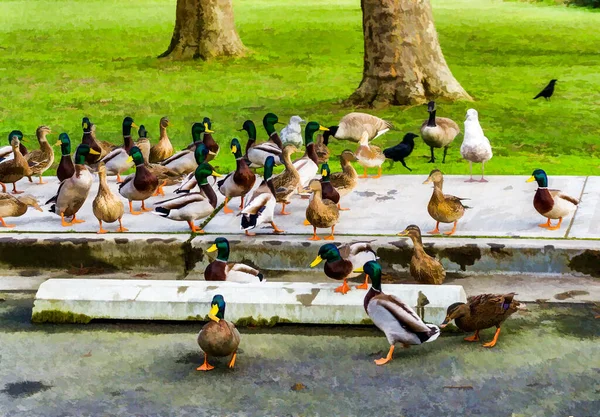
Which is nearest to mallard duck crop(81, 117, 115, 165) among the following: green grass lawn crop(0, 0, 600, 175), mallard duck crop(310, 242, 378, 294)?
green grass lawn crop(0, 0, 600, 175)

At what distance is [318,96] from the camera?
19.2 metres

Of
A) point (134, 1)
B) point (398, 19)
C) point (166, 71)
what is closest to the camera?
point (398, 19)

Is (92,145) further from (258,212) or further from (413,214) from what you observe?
(413,214)

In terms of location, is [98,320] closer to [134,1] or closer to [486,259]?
[486,259]

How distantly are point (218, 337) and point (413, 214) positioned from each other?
344 cm

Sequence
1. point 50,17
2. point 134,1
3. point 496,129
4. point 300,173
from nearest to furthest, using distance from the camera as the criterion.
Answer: point 300,173 → point 496,129 → point 50,17 → point 134,1

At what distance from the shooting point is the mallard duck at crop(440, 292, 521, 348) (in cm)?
723

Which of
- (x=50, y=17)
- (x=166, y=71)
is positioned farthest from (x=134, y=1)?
(x=166, y=71)

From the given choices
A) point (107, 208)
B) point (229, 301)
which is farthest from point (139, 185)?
point (229, 301)

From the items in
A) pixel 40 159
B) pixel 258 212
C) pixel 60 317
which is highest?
pixel 258 212

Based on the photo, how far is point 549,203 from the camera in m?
9.16

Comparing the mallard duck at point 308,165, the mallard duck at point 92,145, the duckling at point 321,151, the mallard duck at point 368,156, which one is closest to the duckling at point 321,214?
the mallard duck at point 308,165

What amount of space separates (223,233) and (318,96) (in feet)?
33.4

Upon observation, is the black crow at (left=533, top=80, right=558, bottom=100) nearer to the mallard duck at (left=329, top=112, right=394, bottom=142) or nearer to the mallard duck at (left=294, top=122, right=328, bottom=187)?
the mallard duck at (left=329, top=112, right=394, bottom=142)
